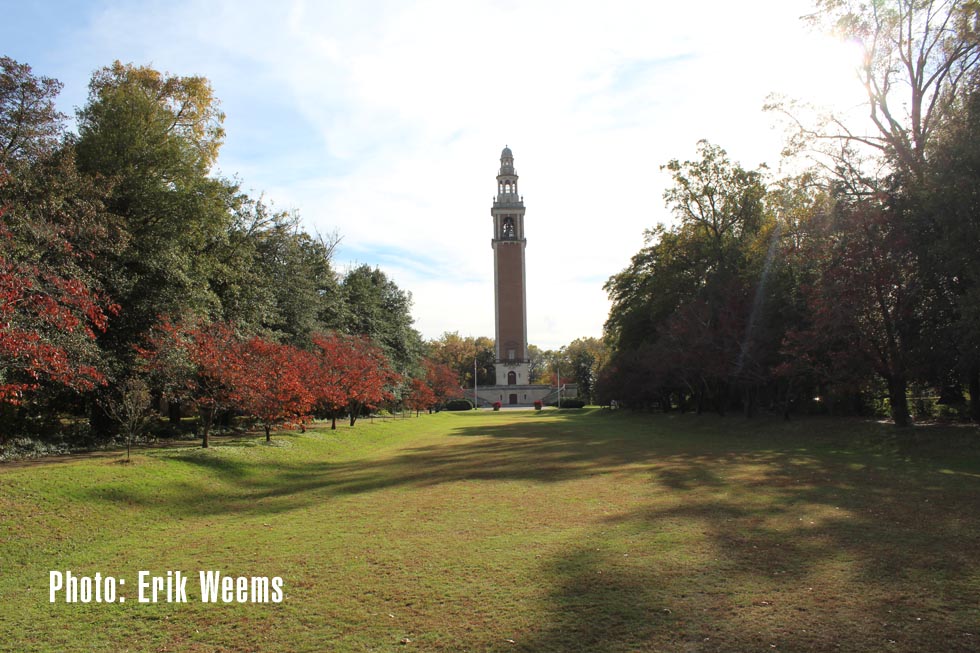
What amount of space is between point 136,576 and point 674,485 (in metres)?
8.46

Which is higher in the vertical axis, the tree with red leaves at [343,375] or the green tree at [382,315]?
the green tree at [382,315]

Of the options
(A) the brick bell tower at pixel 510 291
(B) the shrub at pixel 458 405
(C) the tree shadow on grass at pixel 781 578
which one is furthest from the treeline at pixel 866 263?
(A) the brick bell tower at pixel 510 291

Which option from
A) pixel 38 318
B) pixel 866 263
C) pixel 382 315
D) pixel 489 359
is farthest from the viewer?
pixel 489 359

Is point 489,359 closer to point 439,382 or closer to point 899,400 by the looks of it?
point 439,382

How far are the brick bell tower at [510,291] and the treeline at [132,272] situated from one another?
53.2m

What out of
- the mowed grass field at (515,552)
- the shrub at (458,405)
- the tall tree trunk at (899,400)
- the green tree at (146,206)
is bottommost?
the shrub at (458,405)

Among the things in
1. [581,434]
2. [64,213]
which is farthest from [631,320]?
[64,213]

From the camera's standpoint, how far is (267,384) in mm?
17531

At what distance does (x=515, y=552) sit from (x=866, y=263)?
15037 mm

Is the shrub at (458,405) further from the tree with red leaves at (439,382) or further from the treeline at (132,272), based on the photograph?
the treeline at (132,272)

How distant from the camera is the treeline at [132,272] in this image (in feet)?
40.7

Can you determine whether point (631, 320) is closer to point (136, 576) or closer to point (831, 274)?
point (831, 274)

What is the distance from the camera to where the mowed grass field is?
465 cm

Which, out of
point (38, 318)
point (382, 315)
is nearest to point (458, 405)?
point (382, 315)
